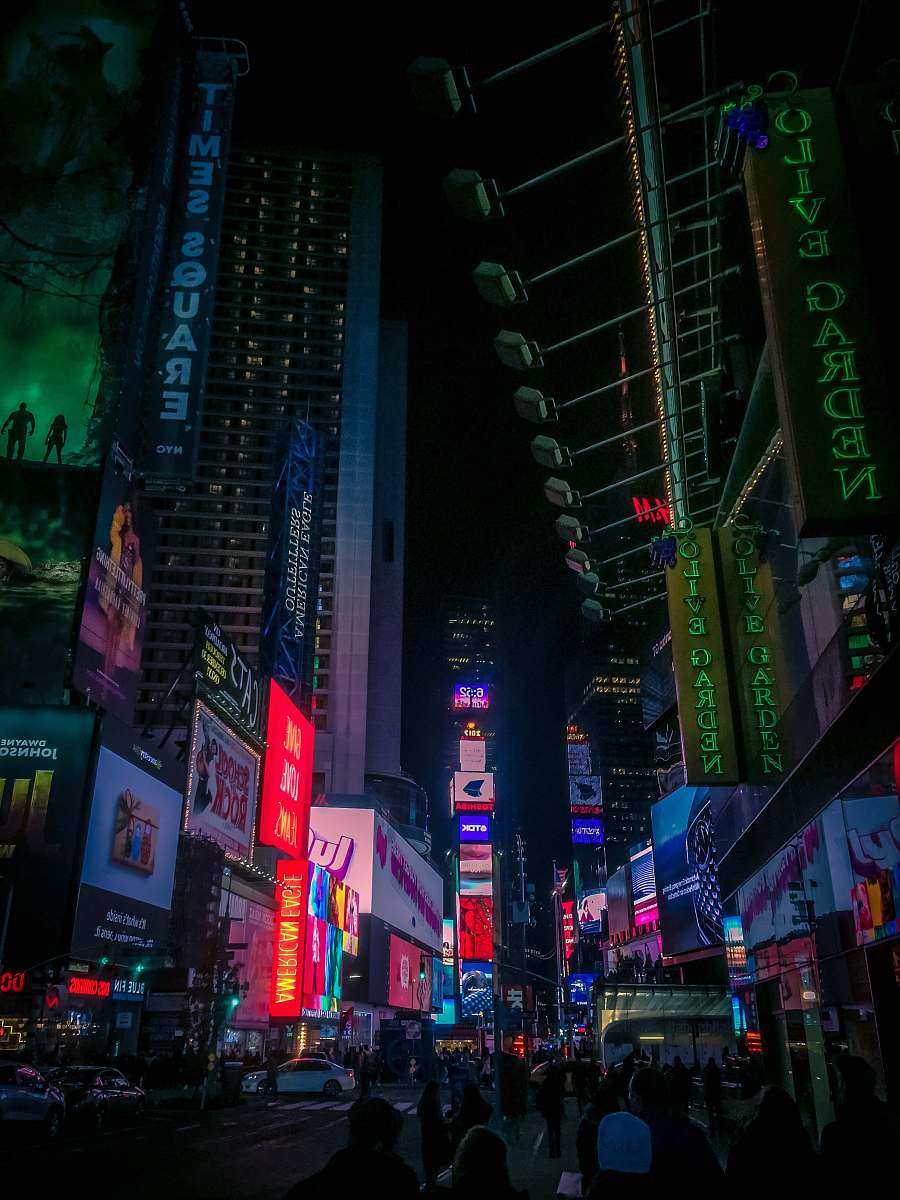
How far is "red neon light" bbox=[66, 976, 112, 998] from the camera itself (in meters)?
29.1

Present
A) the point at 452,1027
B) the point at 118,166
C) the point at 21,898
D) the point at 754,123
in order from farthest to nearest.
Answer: the point at 452,1027
the point at 118,166
the point at 21,898
the point at 754,123

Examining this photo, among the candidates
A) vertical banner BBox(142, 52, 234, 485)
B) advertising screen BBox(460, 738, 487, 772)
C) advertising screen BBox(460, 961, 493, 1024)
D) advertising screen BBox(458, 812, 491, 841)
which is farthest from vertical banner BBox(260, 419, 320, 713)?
advertising screen BBox(460, 738, 487, 772)

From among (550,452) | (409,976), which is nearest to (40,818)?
(550,452)

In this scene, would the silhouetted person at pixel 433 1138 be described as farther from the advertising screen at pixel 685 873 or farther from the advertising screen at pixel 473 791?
the advertising screen at pixel 473 791

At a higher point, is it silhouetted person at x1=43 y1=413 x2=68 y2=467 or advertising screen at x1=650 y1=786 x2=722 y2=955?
silhouetted person at x1=43 y1=413 x2=68 y2=467

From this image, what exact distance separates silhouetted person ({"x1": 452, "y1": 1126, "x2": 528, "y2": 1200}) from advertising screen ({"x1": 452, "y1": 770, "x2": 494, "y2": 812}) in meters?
114

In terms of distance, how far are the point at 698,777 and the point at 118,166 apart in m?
30.1

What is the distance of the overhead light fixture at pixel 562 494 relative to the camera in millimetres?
17547

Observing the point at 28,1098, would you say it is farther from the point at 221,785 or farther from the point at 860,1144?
the point at 221,785

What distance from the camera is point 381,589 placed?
11231 centimetres

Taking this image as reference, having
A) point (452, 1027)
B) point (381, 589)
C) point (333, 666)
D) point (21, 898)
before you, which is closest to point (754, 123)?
point (21, 898)

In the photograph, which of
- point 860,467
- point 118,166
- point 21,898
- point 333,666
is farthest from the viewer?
point 333,666

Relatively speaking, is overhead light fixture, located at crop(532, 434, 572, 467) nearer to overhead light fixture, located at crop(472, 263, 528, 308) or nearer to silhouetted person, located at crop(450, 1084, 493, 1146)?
overhead light fixture, located at crop(472, 263, 528, 308)

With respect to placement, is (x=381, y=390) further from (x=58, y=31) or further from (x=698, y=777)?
(x=698, y=777)
